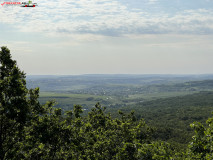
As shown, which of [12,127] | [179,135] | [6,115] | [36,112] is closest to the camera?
[6,115]

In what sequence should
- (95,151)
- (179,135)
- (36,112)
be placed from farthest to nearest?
(179,135), (95,151), (36,112)

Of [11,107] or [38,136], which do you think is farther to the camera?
[38,136]

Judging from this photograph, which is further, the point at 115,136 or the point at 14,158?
the point at 115,136

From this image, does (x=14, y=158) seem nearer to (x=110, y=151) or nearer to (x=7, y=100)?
(x=7, y=100)

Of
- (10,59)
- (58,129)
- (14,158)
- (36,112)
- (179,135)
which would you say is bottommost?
(179,135)

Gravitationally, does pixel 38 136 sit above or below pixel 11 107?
below

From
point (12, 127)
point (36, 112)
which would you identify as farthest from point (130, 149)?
point (12, 127)

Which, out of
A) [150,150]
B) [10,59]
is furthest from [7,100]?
[150,150]

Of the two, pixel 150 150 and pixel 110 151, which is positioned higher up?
pixel 150 150

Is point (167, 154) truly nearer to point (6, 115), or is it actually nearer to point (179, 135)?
point (6, 115)
